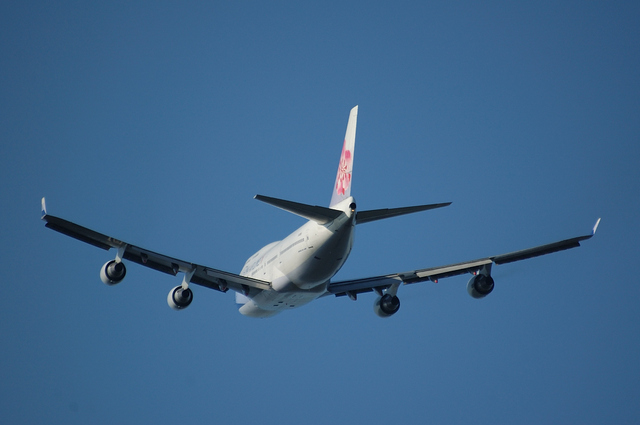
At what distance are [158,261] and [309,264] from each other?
23.7 ft

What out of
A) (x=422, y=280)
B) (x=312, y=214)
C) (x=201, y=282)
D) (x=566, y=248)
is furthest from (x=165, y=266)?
(x=566, y=248)

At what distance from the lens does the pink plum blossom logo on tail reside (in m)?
32.1

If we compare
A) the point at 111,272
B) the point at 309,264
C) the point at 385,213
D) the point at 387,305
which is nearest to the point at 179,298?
the point at 111,272

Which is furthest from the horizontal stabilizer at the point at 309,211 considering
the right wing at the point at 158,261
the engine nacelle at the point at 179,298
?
the engine nacelle at the point at 179,298

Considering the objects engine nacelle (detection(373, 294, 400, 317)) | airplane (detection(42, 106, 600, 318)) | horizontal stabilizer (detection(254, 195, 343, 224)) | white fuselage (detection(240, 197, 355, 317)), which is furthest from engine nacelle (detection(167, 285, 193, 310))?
engine nacelle (detection(373, 294, 400, 317))

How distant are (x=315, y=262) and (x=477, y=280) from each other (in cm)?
853

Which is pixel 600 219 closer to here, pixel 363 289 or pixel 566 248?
pixel 566 248

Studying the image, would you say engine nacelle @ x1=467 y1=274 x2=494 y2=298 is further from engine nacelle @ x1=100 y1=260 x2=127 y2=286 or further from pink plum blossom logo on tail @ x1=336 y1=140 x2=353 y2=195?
engine nacelle @ x1=100 y1=260 x2=127 y2=286

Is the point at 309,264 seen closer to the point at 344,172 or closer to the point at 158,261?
the point at 344,172

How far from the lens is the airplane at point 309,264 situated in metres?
29.4

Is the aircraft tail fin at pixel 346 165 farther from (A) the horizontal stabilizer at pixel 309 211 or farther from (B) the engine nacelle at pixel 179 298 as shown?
(B) the engine nacelle at pixel 179 298

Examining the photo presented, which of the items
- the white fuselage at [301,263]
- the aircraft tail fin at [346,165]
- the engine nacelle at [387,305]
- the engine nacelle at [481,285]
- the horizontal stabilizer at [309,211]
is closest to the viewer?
the horizontal stabilizer at [309,211]

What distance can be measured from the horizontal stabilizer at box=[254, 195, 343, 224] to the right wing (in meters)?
6.68

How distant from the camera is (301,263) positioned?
3175cm
